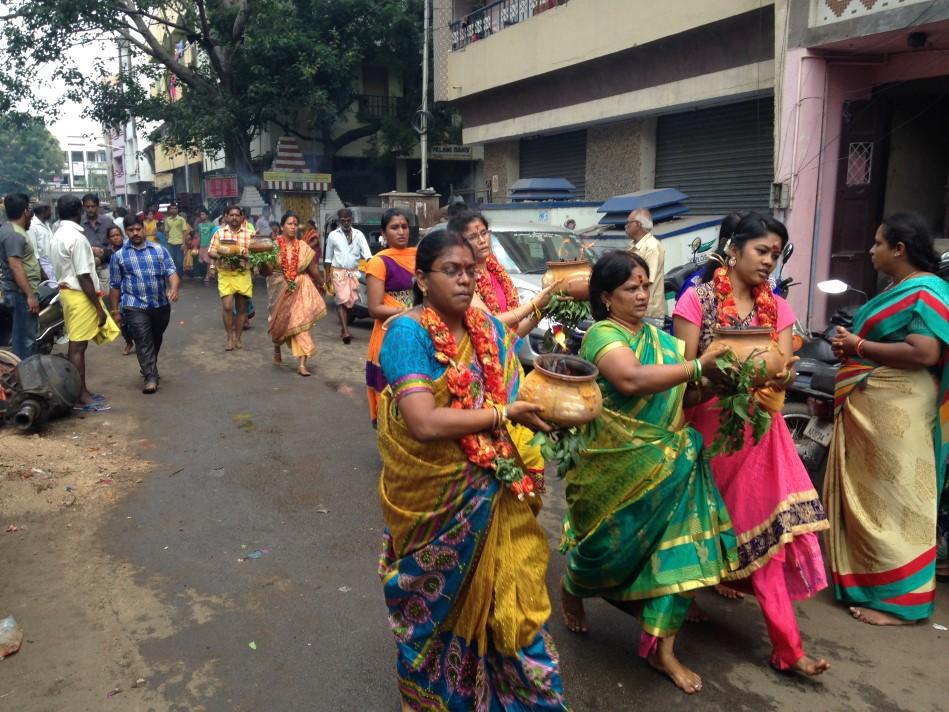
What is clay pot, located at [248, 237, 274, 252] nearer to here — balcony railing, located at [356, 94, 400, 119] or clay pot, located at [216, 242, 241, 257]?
clay pot, located at [216, 242, 241, 257]

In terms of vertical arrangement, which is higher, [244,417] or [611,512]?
[611,512]

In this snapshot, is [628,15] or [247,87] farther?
[247,87]

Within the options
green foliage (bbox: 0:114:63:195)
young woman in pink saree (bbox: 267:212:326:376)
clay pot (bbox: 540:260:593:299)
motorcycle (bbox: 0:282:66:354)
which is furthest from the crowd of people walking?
green foliage (bbox: 0:114:63:195)

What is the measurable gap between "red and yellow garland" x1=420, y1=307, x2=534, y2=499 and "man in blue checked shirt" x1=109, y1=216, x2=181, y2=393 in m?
6.25

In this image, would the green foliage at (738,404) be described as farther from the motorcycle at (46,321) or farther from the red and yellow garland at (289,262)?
the motorcycle at (46,321)

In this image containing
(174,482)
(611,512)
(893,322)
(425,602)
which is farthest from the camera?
(174,482)

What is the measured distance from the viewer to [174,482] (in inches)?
232

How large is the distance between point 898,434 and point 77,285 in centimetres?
695

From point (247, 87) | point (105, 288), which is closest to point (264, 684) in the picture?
point (105, 288)

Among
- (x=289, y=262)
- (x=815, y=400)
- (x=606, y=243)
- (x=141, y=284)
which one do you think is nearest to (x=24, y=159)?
(x=289, y=262)

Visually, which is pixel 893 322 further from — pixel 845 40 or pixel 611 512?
pixel 845 40

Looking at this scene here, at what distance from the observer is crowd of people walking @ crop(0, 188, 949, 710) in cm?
273

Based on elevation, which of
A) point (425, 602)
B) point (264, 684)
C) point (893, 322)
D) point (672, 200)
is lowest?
point (264, 684)

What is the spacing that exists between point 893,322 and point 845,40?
696 centimetres
